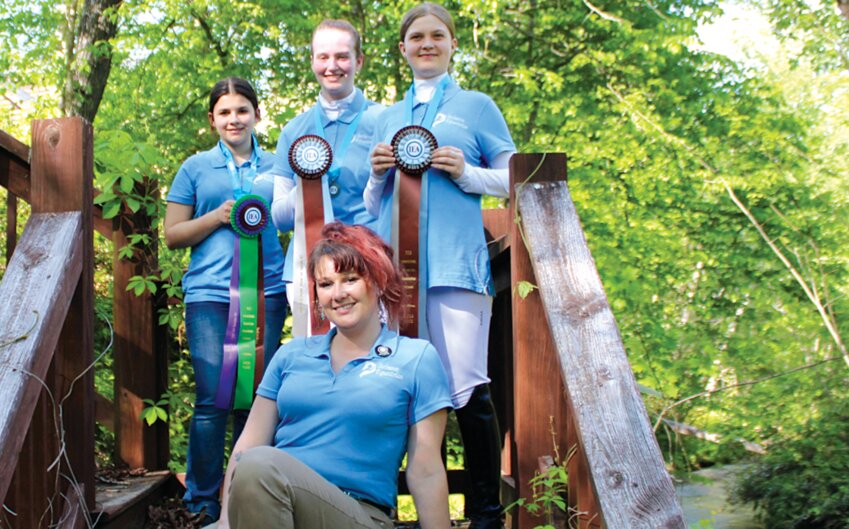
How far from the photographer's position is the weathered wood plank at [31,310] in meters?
2.26

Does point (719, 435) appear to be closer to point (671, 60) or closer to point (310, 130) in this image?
point (310, 130)

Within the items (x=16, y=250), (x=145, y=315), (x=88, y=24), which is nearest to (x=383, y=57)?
(x=88, y=24)

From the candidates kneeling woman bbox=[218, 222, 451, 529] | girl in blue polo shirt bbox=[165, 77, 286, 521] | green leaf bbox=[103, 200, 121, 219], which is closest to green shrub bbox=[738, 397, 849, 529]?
girl in blue polo shirt bbox=[165, 77, 286, 521]

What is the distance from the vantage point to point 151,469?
3.84 metres

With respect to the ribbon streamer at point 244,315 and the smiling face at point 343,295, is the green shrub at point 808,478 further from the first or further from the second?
the smiling face at point 343,295

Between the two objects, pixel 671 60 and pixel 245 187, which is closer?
pixel 245 187

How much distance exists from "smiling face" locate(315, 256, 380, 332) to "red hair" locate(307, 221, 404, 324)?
0.04 ft

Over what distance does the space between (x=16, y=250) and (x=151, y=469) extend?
56.1 inches

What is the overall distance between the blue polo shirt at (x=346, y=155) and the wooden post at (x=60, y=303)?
0.65 m

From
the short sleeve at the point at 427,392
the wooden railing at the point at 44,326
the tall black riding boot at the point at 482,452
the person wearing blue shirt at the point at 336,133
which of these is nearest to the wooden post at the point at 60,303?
the wooden railing at the point at 44,326

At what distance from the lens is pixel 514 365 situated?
2570 mm

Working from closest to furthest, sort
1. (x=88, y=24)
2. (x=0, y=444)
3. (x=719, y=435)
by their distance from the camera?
(x=0, y=444) → (x=719, y=435) → (x=88, y=24)

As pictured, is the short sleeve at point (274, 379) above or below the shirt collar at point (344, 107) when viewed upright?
below

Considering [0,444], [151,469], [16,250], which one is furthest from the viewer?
[151,469]
